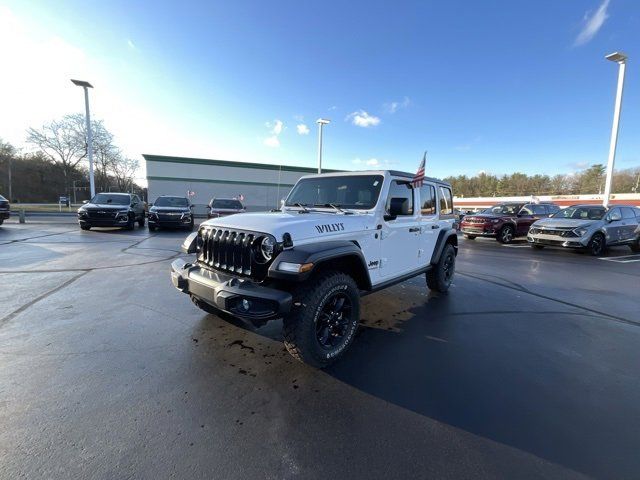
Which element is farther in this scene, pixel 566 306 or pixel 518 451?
A: pixel 566 306

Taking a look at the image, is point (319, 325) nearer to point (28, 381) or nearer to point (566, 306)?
point (28, 381)

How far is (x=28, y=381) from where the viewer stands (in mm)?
2568

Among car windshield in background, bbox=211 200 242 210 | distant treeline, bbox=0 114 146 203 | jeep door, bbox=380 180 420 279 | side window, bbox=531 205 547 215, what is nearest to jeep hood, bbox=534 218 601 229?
side window, bbox=531 205 547 215

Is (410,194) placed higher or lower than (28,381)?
higher

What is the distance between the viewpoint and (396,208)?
3.71m

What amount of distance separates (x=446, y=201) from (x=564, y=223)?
807 centimetres

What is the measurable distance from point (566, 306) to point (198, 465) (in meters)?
5.79

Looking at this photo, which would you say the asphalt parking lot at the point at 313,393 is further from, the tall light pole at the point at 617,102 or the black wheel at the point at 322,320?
the tall light pole at the point at 617,102

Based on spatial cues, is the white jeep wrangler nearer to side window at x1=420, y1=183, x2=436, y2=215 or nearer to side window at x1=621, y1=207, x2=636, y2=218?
side window at x1=420, y1=183, x2=436, y2=215

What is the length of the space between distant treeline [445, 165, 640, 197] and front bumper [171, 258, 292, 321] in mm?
60580

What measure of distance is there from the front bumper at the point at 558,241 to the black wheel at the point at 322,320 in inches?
418

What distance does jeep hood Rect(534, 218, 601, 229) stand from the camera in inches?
406

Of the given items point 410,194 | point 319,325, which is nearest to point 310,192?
point 410,194

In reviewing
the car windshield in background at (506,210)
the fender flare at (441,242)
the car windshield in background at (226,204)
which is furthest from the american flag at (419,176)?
the car windshield in background at (226,204)
